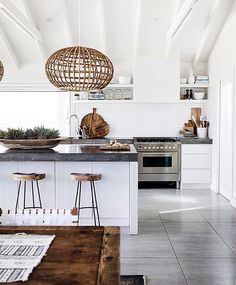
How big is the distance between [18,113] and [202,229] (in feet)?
17.9

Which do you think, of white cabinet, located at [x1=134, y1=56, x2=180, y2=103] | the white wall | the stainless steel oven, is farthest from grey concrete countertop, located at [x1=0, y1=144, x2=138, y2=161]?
white cabinet, located at [x1=134, y1=56, x2=180, y2=103]

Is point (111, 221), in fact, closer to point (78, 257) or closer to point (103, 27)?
point (78, 257)

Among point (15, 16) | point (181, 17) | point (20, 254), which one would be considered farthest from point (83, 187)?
point (20, 254)

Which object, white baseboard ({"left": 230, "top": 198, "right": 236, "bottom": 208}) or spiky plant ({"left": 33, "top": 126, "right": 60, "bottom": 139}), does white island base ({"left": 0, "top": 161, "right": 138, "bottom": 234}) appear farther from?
white baseboard ({"left": 230, "top": 198, "right": 236, "bottom": 208})

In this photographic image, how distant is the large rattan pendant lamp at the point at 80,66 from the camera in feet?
13.8

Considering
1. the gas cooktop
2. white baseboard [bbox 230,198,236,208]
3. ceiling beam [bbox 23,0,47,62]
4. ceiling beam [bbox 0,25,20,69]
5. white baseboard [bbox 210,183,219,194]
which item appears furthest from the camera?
the gas cooktop

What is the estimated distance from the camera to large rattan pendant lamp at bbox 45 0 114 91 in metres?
4.20

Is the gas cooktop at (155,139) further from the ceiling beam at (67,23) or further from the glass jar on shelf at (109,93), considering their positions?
the ceiling beam at (67,23)

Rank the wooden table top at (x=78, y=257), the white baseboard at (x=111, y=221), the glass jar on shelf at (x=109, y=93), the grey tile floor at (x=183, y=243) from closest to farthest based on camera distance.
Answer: the wooden table top at (x=78, y=257)
the grey tile floor at (x=183, y=243)
the white baseboard at (x=111, y=221)
the glass jar on shelf at (x=109, y=93)

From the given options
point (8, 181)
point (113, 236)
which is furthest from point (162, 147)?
point (113, 236)

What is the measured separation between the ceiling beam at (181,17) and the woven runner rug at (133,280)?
3.71 meters

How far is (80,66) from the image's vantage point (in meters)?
4.26

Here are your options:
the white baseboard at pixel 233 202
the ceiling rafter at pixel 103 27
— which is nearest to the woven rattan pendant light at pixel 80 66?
the ceiling rafter at pixel 103 27

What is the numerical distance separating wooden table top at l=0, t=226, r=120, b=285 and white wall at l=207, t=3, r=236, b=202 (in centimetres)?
491
